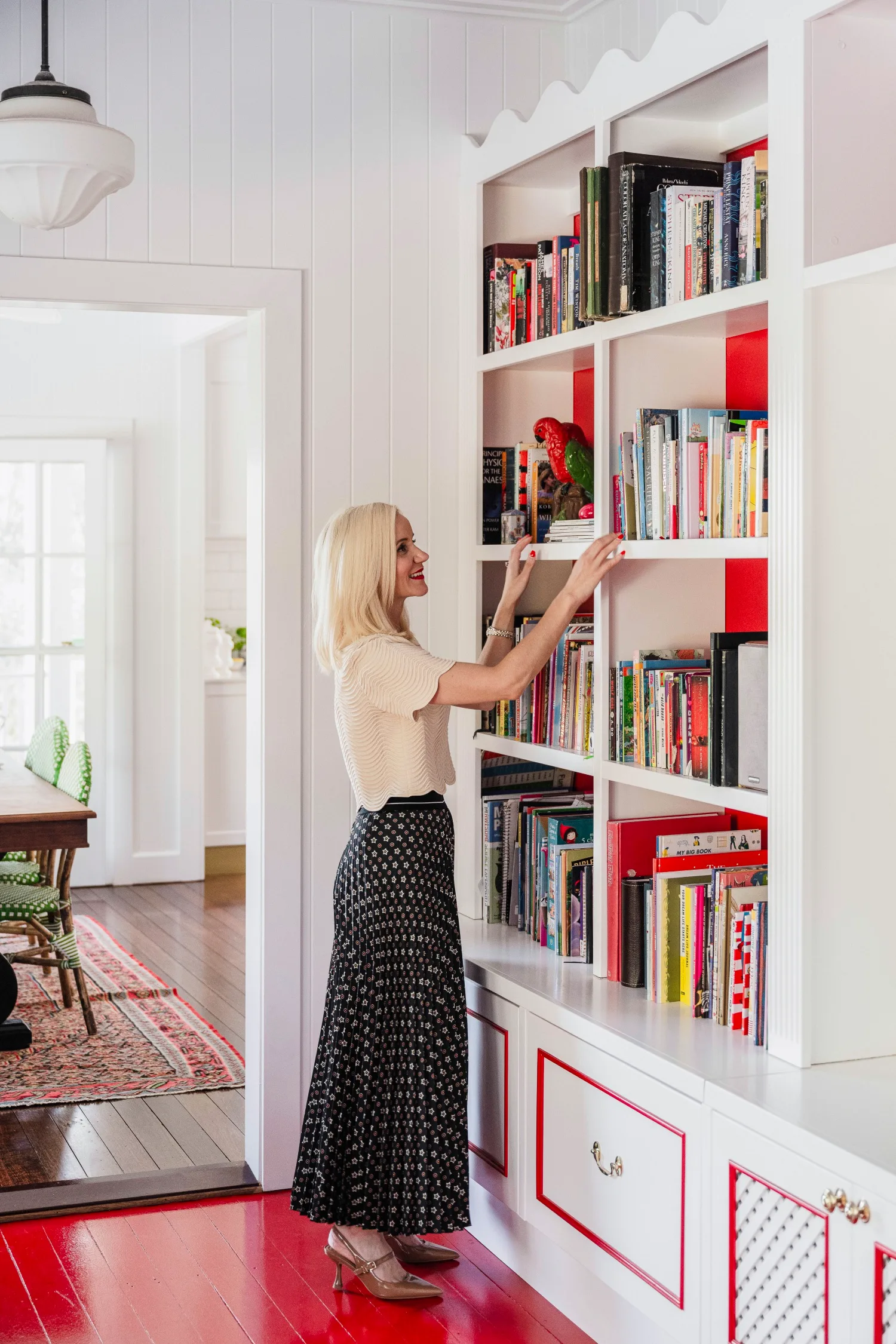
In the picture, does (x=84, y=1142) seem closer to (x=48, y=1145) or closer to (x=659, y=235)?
(x=48, y=1145)

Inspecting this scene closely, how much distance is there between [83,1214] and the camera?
12.1 feet

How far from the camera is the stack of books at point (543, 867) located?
3.47 metres

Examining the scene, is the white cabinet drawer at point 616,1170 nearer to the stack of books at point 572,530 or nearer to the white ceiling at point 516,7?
the stack of books at point 572,530

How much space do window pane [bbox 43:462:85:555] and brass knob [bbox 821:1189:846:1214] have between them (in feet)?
20.1

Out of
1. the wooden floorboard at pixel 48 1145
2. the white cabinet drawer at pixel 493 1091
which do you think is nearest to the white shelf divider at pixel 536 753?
the white cabinet drawer at pixel 493 1091

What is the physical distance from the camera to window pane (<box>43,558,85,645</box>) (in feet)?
25.0

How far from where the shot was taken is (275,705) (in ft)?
12.6

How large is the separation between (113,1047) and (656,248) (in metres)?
3.43

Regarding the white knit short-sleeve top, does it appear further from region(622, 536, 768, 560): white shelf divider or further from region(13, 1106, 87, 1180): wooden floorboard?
region(13, 1106, 87, 1180): wooden floorboard

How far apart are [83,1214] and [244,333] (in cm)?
548

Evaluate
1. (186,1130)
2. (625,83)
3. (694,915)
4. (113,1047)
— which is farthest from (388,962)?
(113,1047)

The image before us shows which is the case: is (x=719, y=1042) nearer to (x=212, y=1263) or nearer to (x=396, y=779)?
(x=396, y=779)

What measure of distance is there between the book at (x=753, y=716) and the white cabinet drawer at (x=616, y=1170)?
0.60 m

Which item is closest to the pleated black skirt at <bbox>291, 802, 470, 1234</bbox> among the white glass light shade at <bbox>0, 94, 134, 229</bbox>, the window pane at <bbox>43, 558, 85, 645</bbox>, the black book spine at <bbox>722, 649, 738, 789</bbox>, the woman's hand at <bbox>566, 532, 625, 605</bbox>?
the woman's hand at <bbox>566, 532, 625, 605</bbox>
